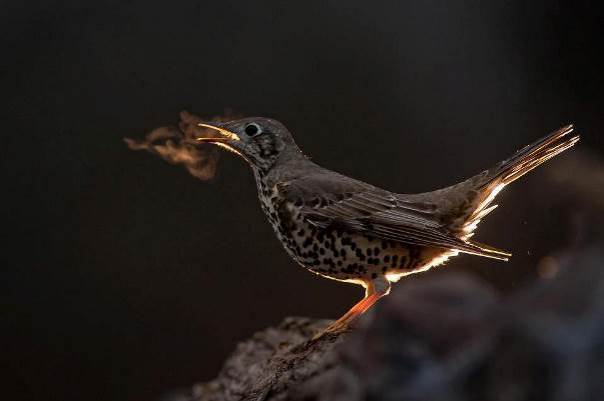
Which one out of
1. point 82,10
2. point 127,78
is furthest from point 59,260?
point 82,10

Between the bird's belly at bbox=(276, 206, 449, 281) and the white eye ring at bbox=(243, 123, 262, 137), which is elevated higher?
the white eye ring at bbox=(243, 123, 262, 137)

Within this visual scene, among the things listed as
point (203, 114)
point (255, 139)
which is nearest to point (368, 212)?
point (255, 139)

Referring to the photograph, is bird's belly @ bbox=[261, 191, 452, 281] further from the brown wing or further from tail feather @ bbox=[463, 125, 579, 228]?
tail feather @ bbox=[463, 125, 579, 228]

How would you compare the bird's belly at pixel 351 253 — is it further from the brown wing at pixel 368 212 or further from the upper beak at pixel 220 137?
the upper beak at pixel 220 137

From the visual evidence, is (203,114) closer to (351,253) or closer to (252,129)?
(252,129)

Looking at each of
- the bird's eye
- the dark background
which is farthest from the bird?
the dark background

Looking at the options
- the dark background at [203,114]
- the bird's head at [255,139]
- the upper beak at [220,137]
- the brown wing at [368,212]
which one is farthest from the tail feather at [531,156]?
the dark background at [203,114]
